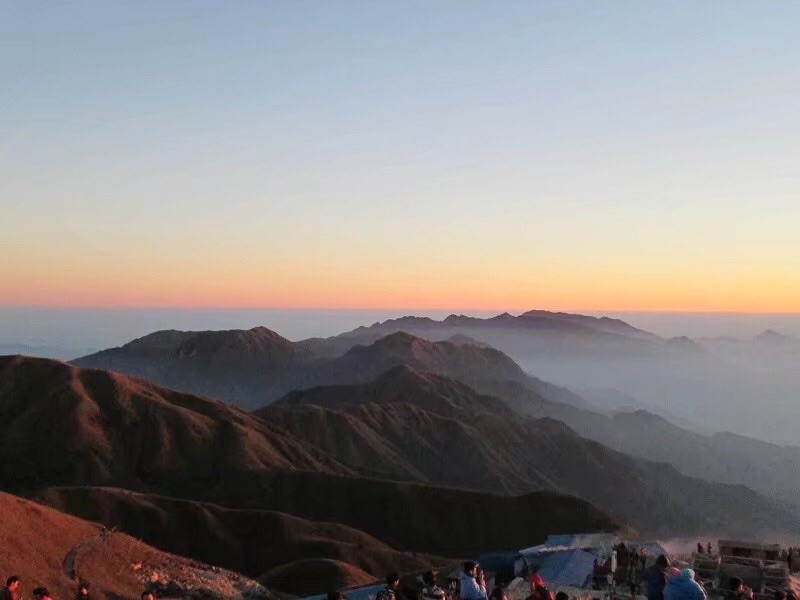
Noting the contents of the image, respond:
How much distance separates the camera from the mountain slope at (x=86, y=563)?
24.7 metres

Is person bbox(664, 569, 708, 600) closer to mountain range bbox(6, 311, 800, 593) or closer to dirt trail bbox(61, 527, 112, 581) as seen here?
dirt trail bbox(61, 527, 112, 581)

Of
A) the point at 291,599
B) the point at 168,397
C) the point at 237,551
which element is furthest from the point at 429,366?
the point at 291,599

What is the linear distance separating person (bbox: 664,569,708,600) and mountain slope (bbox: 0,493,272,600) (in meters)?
17.4

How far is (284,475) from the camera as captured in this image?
72938 millimetres

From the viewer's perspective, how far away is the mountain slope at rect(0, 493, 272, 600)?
80.9ft

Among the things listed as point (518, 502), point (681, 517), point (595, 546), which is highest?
point (595, 546)

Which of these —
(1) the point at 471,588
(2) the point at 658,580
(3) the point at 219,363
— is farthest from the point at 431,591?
(3) the point at 219,363

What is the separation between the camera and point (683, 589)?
12453mm

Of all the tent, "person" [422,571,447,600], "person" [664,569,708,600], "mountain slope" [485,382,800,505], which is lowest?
"mountain slope" [485,382,800,505]

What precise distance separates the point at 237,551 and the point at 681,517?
6875cm

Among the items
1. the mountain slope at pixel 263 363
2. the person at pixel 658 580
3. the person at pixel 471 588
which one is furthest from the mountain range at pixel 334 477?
the mountain slope at pixel 263 363

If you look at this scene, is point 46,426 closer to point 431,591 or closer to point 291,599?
point 291,599

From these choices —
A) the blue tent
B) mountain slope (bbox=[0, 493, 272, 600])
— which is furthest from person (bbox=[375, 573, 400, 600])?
mountain slope (bbox=[0, 493, 272, 600])

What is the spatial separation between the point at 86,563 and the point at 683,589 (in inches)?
850
